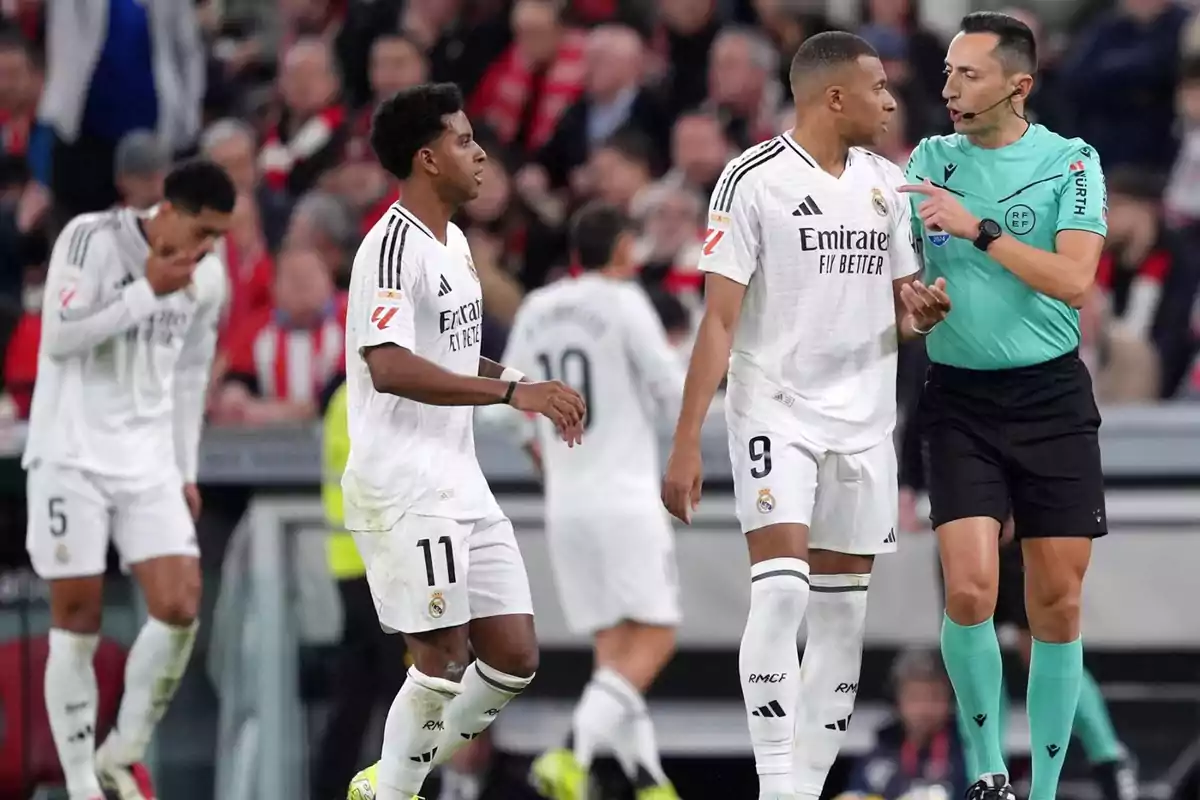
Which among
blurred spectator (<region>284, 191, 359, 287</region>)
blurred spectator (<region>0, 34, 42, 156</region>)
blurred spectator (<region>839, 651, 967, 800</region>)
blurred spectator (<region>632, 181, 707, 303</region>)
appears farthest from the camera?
blurred spectator (<region>0, 34, 42, 156</region>)

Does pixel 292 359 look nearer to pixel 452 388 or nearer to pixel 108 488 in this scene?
pixel 108 488

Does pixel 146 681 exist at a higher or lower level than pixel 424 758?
higher

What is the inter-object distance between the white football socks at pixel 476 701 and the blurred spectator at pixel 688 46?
7070mm

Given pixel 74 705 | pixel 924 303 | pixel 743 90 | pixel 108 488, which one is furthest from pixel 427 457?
pixel 743 90

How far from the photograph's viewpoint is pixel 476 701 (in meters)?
7.20

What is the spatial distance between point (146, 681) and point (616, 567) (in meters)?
2.54

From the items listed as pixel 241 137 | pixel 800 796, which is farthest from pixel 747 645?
pixel 241 137

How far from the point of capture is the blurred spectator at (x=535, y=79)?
553 inches

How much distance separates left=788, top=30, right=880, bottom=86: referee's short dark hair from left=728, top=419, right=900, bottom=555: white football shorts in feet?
3.89

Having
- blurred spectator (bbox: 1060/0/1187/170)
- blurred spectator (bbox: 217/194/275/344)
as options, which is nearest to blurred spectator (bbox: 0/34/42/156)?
blurred spectator (bbox: 217/194/275/344)

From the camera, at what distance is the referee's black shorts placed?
7.02 m

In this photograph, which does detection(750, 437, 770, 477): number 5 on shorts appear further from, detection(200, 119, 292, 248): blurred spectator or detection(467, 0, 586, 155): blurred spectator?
detection(467, 0, 586, 155): blurred spectator

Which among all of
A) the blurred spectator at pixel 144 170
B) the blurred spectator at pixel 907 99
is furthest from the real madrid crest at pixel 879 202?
the blurred spectator at pixel 907 99

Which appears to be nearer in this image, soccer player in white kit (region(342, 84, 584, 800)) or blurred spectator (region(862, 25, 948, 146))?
soccer player in white kit (region(342, 84, 584, 800))
